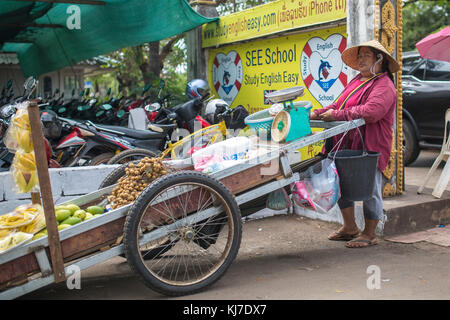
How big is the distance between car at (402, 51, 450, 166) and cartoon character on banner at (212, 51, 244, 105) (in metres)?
2.87

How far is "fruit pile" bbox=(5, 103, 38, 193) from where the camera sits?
10.8 feet

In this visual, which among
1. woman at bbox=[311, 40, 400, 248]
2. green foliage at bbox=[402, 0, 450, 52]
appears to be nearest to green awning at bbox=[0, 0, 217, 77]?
woman at bbox=[311, 40, 400, 248]

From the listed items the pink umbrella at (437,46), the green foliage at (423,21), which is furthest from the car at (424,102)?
the green foliage at (423,21)

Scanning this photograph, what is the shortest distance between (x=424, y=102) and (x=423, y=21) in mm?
13896

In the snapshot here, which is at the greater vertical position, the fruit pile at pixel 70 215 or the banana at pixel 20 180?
the banana at pixel 20 180

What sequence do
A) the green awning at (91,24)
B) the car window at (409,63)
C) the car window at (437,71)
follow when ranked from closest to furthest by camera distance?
1. the green awning at (91,24)
2. the car window at (437,71)
3. the car window at (409,63)

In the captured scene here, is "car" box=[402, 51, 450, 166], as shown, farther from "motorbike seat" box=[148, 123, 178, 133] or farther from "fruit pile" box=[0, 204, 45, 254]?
"fruit pile" box=[0, 204, 45, 254]

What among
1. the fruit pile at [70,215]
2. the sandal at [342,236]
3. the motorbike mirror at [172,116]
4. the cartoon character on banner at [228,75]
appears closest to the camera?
the fruit pile at [70,215]

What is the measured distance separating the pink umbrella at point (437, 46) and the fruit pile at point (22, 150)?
509 centimetres

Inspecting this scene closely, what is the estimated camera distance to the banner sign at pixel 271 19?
540cm

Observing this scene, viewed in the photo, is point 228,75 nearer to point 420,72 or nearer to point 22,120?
point 420,72

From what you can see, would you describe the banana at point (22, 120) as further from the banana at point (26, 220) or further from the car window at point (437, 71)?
the car window at point (437, 71)

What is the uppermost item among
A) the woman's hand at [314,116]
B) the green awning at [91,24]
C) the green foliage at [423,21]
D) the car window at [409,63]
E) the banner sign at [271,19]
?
the green foliage at [423,21]

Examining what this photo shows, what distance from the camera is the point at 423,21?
66.3ft
